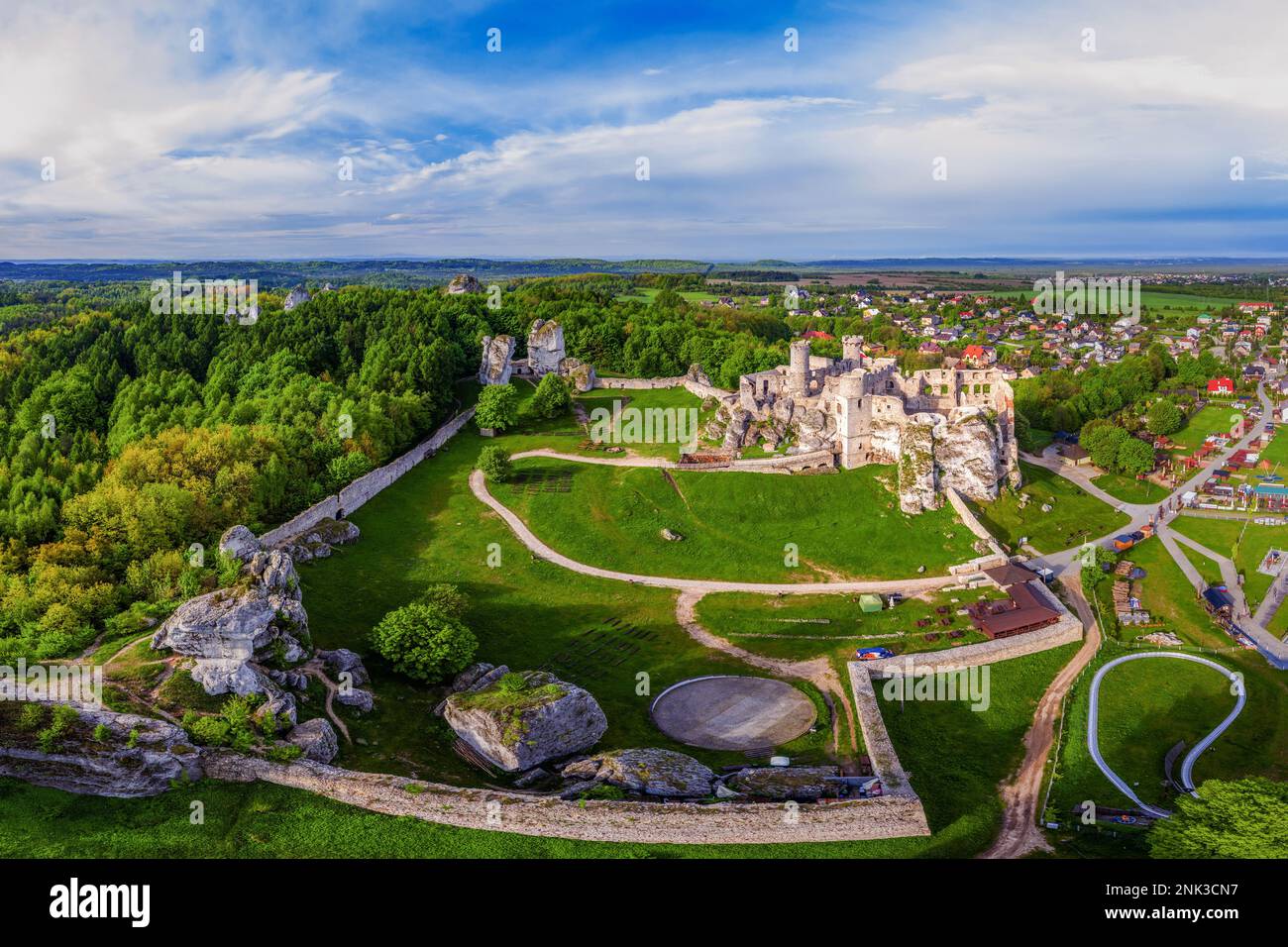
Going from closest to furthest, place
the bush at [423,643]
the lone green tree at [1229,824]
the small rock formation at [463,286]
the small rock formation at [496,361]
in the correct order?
the lone green tree at [1229,824] < the bush at [423,643] < the small rock formation at [496,361] < the small rock formation at [463,286]

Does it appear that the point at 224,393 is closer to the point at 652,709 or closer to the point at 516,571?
the point at 516,571

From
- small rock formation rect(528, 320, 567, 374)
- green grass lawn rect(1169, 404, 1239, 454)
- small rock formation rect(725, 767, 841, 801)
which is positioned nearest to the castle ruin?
small rock formation rect(528, 320, 567, 374)

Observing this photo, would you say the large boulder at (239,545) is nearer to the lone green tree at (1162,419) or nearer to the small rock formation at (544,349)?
the small rock formation at (544,349)

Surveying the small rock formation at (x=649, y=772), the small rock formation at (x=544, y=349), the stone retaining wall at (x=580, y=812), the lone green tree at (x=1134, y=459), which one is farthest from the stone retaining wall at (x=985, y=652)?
the small rock formation at (x=544, y=349)

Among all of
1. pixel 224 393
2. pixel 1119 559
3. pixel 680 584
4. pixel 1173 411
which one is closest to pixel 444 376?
pixel 224 393

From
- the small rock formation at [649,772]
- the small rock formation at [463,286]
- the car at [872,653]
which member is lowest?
the small rock formation at [649,772]

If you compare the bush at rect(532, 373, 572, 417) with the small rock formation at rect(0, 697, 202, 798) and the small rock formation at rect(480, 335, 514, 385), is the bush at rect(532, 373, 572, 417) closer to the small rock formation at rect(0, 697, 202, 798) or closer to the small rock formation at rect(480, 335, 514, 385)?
the small rock formation at rect(480, 335, 514, 385)
